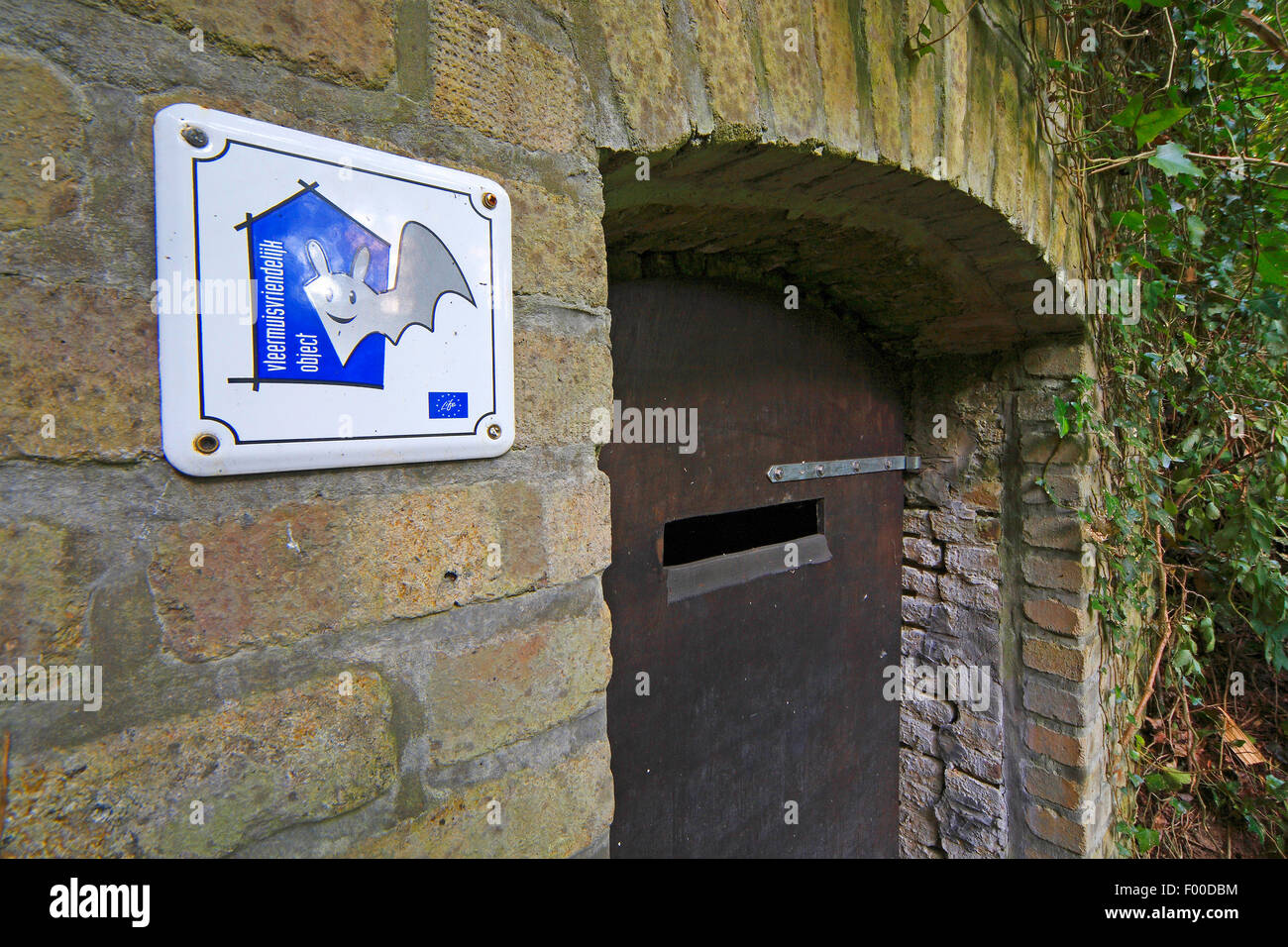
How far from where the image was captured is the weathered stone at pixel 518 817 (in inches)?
25.0

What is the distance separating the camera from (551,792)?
0.73 meters

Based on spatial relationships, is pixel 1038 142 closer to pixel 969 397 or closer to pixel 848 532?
pixel 969 397

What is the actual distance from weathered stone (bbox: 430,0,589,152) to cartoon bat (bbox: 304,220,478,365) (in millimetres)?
150

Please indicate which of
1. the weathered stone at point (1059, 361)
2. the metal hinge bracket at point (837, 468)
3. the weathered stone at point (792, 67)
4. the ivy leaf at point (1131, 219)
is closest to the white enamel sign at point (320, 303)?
the weathered stone at point (792, 67)

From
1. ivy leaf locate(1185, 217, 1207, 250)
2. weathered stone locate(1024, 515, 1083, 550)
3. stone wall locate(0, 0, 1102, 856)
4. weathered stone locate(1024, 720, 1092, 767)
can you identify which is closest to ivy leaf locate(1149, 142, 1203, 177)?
ivy leaf locate(1185, 217, 1207, 250)

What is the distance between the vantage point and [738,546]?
1644 millimetres

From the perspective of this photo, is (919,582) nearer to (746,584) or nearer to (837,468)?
(837,468)

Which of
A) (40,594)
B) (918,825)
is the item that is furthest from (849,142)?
(918,825)

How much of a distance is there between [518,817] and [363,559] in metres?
0.33

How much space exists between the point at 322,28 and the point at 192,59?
0.12 meters

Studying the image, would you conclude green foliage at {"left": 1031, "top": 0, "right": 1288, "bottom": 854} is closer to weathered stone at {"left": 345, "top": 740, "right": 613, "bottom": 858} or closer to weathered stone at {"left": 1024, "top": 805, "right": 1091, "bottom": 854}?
weathered stone at {"left": 1024, "top": 805, "right": 1091, "bottom": 854}

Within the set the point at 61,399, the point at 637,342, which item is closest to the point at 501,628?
the point at 61,399

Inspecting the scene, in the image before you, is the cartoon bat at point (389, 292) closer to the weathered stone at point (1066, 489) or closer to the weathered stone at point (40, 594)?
the weathered stone at point (40, 594)

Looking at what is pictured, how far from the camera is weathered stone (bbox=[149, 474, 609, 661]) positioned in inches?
20.7
